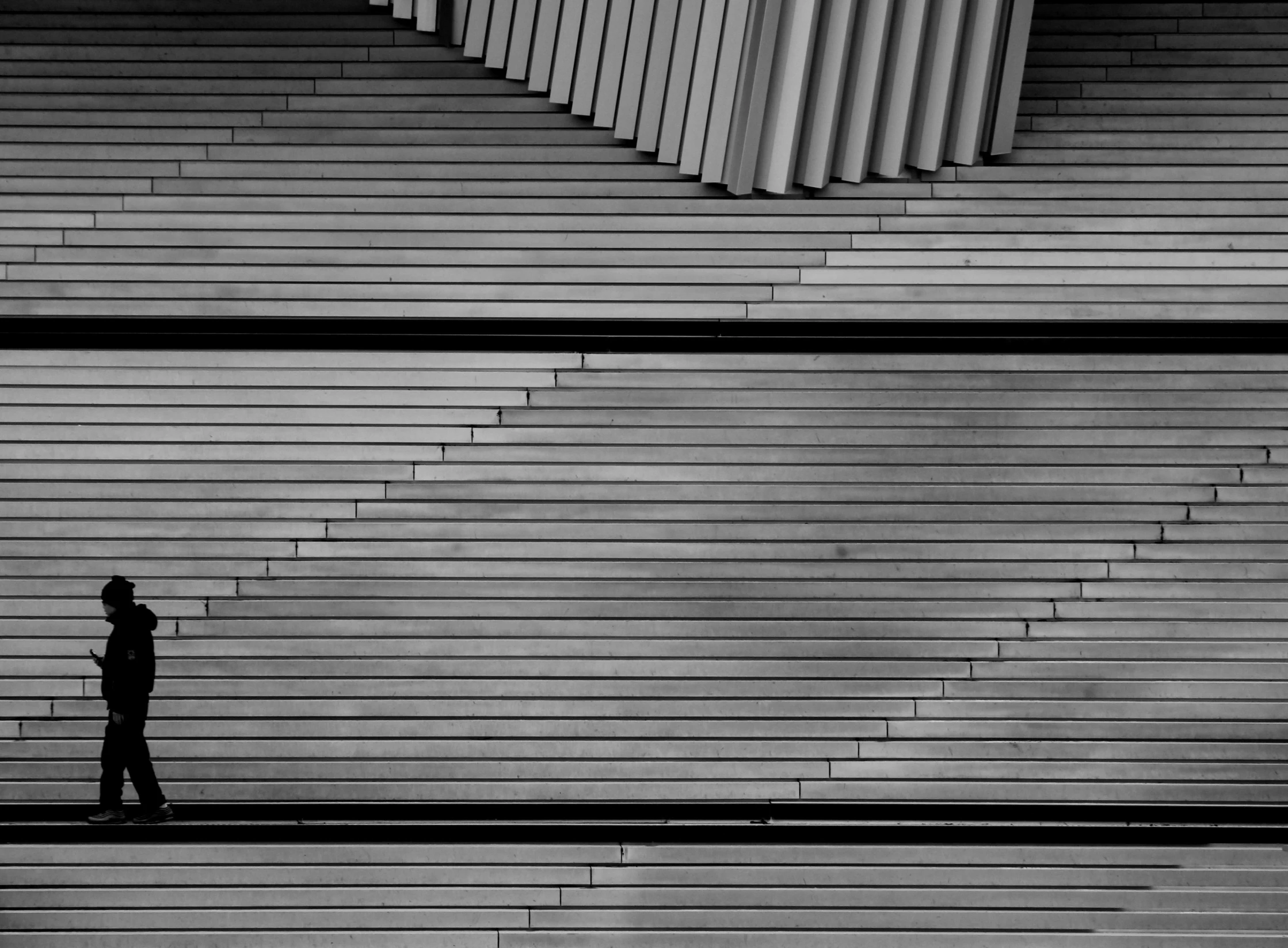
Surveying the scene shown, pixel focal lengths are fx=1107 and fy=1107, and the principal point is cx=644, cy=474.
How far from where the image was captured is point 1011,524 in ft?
20.5

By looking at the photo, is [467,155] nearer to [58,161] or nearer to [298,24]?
[298,24]

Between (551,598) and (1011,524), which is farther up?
(1011,524)

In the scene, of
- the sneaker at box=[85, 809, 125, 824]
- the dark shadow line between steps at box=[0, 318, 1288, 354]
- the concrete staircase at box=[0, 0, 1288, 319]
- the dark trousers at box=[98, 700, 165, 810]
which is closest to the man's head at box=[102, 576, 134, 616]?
the dark trousers at box=[98, 700, 165, 810]

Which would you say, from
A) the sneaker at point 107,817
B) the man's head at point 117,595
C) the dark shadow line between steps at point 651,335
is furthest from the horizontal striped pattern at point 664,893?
the dark shadow line between steps at point 651,335

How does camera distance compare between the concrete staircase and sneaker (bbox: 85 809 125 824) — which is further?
the concrete staircase

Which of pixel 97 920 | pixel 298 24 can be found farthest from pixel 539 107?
pixel 97 920

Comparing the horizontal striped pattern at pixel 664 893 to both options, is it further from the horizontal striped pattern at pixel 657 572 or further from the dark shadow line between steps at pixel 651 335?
the dark shadow line between steps at pixel 651 335

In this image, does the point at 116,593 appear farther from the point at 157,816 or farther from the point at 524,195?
the point at 524,195

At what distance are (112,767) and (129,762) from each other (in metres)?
0.11

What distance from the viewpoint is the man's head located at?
529 centimetres

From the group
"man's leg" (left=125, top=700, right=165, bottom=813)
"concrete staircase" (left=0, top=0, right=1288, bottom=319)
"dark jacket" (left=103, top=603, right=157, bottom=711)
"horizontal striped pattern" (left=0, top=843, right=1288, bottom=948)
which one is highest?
"concrete staircase" (left=0, top=0, right=1288, bottom=319)

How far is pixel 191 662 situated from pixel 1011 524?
461 cm

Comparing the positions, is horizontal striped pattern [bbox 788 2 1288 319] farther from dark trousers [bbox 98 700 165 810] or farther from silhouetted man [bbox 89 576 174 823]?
dark trousers [bbox 98 700 165 810]

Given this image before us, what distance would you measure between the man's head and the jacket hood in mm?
23
